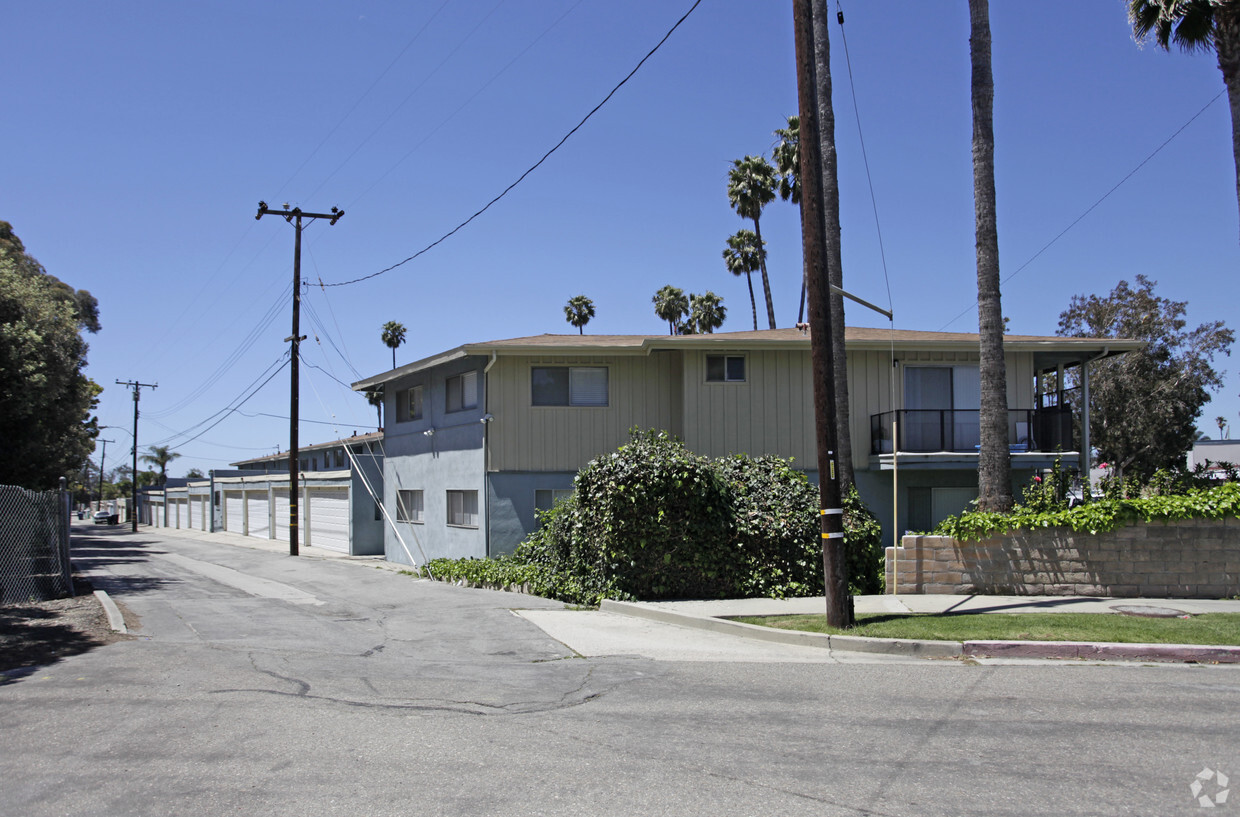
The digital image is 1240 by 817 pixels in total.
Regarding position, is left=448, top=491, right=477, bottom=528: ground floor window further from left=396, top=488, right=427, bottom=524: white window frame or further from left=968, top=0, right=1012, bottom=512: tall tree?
left=968, top=0, right=1012, bottom=512: tall tree

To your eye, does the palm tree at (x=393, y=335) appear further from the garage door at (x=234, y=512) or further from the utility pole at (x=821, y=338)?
the utility pole at (x=821, y=338)

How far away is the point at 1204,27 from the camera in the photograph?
16.1 meters

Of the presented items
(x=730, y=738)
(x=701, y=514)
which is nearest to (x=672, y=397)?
(x=701, y=514)

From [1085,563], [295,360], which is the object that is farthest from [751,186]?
[1085,563]

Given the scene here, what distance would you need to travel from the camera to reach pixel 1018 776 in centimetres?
572

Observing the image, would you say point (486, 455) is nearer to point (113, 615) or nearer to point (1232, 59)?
point (113, 615)

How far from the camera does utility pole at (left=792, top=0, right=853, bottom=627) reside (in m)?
11.4

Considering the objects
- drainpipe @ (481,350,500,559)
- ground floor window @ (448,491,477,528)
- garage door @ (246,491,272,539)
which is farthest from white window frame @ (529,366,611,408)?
garage door @ (246,491,272,539)

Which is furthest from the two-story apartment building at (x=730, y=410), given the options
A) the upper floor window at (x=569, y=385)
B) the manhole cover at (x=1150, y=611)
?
the manhole cover at (x=1150, y=611)

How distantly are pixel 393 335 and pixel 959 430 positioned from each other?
63437mm

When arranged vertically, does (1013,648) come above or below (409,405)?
below

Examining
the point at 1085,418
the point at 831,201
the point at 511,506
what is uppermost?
the point at 831,201

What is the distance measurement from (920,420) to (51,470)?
21119 millimetres

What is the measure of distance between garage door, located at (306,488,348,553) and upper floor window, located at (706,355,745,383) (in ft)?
Answer: 52.6
